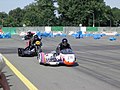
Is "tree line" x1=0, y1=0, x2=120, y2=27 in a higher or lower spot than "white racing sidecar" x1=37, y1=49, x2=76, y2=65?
higher

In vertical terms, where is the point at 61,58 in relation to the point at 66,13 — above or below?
below

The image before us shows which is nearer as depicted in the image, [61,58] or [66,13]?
[61,58]

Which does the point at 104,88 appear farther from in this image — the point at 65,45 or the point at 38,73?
the point at 65,45

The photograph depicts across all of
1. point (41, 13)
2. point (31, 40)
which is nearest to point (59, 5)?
point (41, 13)

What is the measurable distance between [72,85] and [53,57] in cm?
532

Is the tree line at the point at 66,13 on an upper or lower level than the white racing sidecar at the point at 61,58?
upper

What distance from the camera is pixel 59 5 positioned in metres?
120

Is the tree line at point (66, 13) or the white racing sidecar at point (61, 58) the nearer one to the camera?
the white racing sidecar at point (61, 58)

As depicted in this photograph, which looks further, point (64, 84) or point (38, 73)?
point (38, 73)

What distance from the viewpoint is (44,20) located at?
11912 centimetres

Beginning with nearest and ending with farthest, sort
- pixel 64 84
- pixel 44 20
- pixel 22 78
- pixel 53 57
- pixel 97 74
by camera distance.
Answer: pixel 64 84, pixel 22 78, pixel 97 74, pixel 53 57, pixel 44 20

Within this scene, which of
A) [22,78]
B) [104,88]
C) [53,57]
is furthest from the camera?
[53,57]

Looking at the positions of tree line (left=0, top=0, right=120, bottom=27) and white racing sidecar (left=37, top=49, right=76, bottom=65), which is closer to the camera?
white racing sidecar (left=37, top=49, right=76, bottom=65)

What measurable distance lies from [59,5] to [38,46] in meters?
102
